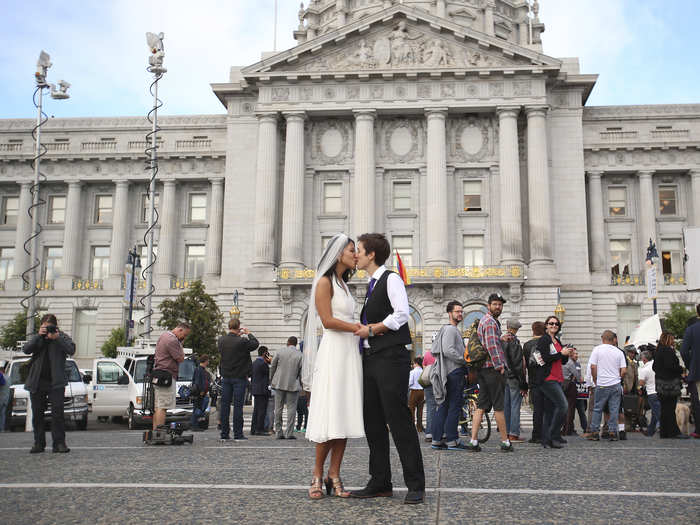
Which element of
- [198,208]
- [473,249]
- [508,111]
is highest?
[508,111]

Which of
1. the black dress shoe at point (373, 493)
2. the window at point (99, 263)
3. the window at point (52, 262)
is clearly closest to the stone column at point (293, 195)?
the window at point (99, 263)

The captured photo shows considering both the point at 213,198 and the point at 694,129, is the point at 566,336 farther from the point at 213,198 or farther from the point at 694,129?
the point at 213,198

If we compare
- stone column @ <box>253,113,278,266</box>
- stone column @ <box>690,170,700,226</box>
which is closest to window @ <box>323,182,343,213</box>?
stone column @ <box>253,113,278,266</box>

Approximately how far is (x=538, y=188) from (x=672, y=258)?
1095 centimetres

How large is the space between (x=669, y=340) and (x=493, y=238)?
3080 centimetres

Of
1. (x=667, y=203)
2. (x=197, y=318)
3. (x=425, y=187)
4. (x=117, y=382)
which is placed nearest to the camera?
(x=117, y=382)

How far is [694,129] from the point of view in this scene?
1885 inches

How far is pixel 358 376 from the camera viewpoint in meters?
5.99

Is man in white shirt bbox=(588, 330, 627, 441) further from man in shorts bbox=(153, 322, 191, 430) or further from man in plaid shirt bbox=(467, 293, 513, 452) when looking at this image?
man in shorts bbox=(153, 322, 191, 430)

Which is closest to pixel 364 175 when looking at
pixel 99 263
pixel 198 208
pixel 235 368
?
pixel 198 208

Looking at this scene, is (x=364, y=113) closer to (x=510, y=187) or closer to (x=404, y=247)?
(x=404, y=247)

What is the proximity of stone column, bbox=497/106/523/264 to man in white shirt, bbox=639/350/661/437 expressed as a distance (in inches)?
1016

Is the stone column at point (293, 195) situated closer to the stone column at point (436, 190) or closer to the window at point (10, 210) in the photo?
the stone column at point (436, 190)

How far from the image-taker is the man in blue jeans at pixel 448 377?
11.0m
